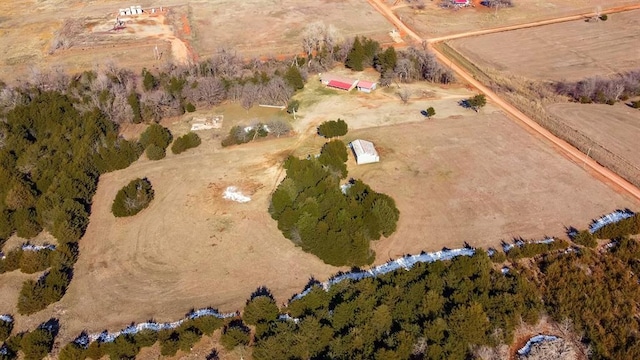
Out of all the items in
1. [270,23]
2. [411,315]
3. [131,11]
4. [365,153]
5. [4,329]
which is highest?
[131,11]

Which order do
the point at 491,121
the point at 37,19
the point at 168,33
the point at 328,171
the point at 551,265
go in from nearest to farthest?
1. the point at 551,265
2. the point at 328,171
3. the point at 491,121
4. the point at 168,33
5. the point at 37,19

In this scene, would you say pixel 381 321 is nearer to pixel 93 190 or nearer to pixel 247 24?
pixel 93 190

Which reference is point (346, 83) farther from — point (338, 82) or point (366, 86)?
point (366, 86)

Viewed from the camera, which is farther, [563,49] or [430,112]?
[563,49]

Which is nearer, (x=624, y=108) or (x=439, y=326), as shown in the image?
(x=439, y=326)

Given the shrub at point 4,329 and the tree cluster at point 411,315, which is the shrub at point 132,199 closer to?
the shrub at point 4,329

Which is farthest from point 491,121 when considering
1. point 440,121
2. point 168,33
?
point 168,33

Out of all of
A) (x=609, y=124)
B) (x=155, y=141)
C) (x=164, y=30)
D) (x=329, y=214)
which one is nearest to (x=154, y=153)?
(x=155, y=141)
